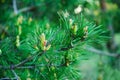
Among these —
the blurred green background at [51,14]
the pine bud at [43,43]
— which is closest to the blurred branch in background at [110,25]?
the blurred green background at [51,14]

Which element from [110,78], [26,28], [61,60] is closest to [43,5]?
[26,28]

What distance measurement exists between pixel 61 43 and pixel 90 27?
0.40ft

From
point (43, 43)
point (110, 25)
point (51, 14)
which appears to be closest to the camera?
point (43, 43)

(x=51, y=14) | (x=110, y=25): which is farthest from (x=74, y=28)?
(x=110, y=25)

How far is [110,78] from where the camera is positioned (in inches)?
117

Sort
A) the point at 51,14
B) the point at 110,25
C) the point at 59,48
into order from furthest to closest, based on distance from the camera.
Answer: the point at 110,25, the point at 51,14, the point at 59,48

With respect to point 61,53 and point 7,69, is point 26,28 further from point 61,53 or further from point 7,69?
point 61,53

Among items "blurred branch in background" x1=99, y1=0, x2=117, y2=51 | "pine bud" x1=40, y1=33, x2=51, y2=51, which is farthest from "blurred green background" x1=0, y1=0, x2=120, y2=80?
"pine bud" x1=40, y1=33, x2=51, y2=51

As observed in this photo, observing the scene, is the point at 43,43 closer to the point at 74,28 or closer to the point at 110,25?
the point at 74,28

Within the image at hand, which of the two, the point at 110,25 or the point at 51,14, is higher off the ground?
the point at 51,14

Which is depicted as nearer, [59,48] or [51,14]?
[59,48]

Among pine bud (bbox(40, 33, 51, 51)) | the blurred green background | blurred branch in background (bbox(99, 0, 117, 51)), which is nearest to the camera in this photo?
pine bud (bbox(40, 33, 51, 51))

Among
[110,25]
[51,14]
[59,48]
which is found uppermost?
[51,14]

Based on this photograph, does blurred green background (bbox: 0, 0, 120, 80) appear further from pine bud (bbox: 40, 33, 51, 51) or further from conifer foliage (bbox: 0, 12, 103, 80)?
pine bud (bbox: 40, 33, 51, 51)
